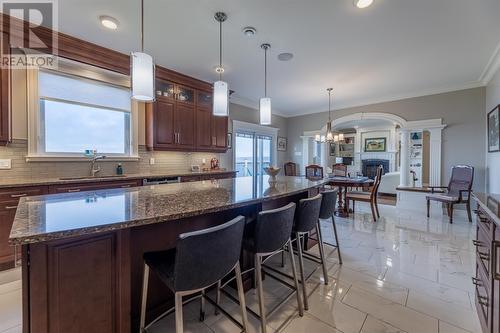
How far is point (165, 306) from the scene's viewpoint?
5.40ft

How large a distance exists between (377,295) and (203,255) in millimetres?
1807

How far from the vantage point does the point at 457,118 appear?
475 centimetres

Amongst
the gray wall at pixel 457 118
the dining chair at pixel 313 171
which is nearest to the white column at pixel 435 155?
the gray wall at pixel 457 118

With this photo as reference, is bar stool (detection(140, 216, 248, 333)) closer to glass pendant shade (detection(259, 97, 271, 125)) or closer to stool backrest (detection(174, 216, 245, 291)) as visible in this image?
stool backrest (detection(174, 216, 245, 291))

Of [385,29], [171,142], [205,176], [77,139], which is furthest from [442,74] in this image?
[77,139]

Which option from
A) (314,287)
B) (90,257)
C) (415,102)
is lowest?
(314,287)

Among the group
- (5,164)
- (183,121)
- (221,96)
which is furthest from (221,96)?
(5,164)

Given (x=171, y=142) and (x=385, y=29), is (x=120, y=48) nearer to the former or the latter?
(x=171, y=142)

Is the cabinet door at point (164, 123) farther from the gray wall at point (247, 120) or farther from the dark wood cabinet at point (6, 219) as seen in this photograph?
the dark wood cabinet at point (6, 219)

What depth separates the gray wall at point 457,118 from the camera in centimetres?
452

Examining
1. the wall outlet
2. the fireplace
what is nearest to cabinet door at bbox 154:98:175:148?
the wall outlet

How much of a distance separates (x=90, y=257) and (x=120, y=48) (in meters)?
3.19

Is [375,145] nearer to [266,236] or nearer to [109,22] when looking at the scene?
[266,236]

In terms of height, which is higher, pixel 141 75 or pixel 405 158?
pixel 141 75
